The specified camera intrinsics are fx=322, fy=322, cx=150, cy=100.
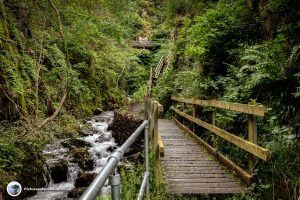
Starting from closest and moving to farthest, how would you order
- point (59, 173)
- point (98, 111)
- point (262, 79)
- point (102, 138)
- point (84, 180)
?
1. point (262, 79)
2. point (84, 180)
3. point (59, 173)
4. point (102, 138)
5. point (98, 111)

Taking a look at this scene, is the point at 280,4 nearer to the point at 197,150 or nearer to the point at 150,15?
the point at 197,150

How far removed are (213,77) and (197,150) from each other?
3380mm

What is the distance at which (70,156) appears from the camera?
39.3 feet

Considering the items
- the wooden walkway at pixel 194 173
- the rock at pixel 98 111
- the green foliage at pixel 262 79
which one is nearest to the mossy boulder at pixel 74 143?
the green foliage at pixel 262 79

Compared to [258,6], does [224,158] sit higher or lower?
lower

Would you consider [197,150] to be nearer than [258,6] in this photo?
Yes

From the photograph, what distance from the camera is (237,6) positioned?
10.3m

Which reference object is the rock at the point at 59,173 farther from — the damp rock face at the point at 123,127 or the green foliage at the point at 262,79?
the green foliage at the point at 262,79

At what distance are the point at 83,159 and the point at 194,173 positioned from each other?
6704 millimetres

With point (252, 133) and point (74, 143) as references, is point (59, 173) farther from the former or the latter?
point (252, 133)

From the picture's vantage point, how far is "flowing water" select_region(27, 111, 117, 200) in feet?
32.1

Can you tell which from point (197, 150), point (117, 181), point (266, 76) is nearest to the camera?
point (117, 181)

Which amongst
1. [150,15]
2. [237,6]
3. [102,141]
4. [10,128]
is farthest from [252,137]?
[150,15]

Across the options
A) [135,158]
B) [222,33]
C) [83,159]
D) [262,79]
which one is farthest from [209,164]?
[83,159]
